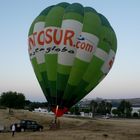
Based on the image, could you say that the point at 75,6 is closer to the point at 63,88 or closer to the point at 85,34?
the point at 85,34

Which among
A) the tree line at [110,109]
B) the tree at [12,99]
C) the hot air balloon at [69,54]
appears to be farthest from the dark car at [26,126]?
the tree line at [110,109]

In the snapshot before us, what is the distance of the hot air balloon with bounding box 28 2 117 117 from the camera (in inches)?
1297

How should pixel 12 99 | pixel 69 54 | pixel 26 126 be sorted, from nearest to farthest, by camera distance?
pixel 69 54, pixel 26 126, pixel 12 99

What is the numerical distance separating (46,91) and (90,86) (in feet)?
13.2

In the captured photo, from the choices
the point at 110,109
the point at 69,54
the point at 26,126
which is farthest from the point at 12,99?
the point at 69,54

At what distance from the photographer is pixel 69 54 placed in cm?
3325

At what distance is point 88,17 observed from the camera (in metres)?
34.1

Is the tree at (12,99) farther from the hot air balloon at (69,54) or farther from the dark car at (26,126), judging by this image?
the hot air balloon at (69,54)

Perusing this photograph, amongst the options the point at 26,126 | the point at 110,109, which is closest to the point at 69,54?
the point at 26,126

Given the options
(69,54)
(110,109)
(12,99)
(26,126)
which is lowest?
(26,126)

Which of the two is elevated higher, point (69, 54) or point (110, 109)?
point (110, 109)

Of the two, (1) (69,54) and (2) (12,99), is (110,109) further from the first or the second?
(1) (69,54)

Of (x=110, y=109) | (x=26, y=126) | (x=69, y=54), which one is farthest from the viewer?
(x=110, y=109)

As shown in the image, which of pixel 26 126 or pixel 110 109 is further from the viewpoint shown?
pixel 110 109
